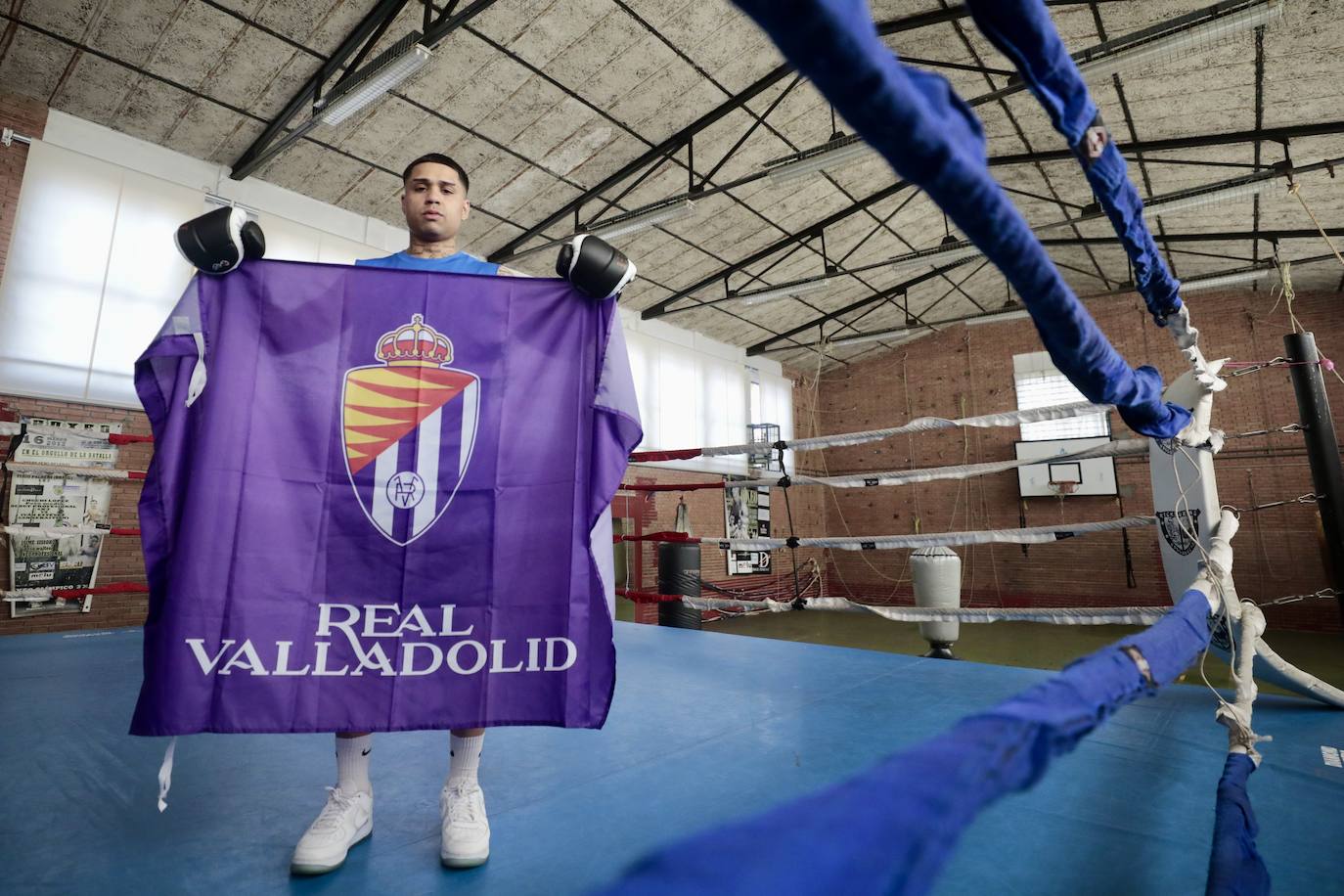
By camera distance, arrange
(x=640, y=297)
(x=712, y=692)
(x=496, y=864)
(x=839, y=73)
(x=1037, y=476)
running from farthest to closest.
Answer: (x=1037, y=476) < (x=640, y=297) < (x=712, y=692) < (x=496, y=864) < (x=839, y=73)

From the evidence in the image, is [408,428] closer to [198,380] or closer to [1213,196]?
[198,380]

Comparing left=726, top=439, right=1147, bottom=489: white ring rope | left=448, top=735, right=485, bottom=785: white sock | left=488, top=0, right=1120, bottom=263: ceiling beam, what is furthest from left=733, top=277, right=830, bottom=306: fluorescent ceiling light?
left=448, top=735, right=485, bottom=785: white sock

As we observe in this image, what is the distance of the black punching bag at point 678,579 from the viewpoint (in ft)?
14.2

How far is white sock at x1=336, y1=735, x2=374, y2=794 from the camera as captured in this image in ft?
4.03

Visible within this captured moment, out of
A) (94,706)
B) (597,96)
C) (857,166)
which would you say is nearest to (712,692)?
(94,706)

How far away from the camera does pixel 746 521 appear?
1037 cm

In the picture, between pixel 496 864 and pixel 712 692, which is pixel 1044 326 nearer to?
pixel 496 864

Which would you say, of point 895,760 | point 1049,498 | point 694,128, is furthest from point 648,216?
point 1049,498

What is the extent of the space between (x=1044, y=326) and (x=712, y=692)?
1842 millimetres

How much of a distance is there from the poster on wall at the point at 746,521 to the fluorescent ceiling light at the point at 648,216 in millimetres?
4977

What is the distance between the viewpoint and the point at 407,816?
4.34 feet

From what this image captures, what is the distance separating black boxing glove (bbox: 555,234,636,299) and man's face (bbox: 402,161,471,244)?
0.26 metres

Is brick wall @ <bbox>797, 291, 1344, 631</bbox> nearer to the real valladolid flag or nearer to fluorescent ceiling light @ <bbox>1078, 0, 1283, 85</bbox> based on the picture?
fluorescent ceiling light @ <bbox>1078, 0, 1283, 85</bbox>

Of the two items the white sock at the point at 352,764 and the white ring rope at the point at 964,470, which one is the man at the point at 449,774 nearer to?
the white sock at the point at 352,764
